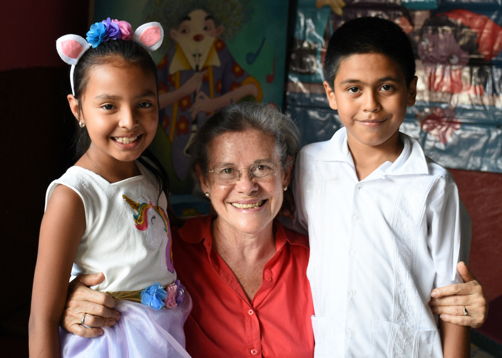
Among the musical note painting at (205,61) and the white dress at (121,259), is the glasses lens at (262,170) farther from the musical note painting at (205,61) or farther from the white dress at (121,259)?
the musical note painting at (205,61)

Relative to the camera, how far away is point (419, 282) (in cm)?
201

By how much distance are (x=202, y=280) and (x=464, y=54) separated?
279 centimetres

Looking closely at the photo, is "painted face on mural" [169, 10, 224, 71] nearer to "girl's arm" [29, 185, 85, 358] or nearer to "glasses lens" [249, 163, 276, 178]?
"glasses lens" [249, 163, 276, 178]

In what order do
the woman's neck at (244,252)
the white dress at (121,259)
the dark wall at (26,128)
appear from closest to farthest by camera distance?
the white dress at (121,259), the woman's neck at (244,252), the dark wall at (26,128)

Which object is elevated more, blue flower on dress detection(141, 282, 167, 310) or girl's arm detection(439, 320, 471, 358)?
blue flower on dress detection(141, 282, 167, 310)

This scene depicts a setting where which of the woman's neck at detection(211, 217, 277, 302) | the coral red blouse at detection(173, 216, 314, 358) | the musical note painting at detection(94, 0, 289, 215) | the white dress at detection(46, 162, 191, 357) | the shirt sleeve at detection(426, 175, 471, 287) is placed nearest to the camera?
the white dress at detection(46, 162, 191, 357)

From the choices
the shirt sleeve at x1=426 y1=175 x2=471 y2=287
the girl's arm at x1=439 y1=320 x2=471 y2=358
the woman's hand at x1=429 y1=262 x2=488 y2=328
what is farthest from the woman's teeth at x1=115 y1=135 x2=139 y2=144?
the girl's arm at x1=439 y1=320 x2=471 y2=358

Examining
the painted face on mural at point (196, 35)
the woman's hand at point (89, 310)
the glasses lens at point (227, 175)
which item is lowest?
the woman's hand at point (89, 310)

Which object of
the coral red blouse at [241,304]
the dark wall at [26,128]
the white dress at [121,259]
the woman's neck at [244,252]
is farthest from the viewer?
the dark wall at [26,128]

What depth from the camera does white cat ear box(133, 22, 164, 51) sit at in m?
1.83

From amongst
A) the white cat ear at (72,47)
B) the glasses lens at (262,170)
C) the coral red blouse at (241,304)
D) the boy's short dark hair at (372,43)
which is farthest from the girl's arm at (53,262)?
the boy's short dark hair at (372,43)

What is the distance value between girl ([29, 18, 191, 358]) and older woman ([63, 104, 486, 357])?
1.01 ft

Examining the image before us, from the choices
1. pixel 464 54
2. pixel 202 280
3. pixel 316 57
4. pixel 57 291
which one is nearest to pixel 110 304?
pixel 57 291

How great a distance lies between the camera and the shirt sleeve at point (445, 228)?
1933mm
